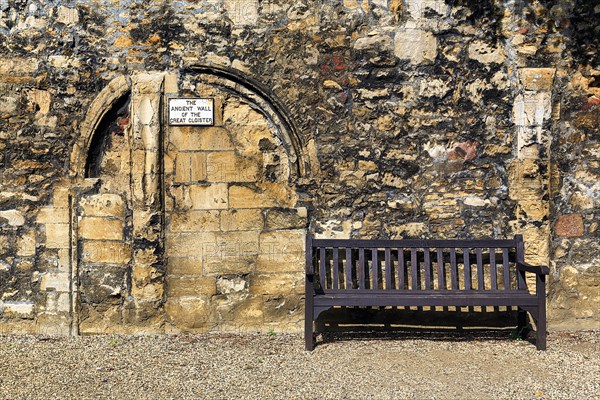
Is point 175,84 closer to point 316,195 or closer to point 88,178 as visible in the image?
point 88,178

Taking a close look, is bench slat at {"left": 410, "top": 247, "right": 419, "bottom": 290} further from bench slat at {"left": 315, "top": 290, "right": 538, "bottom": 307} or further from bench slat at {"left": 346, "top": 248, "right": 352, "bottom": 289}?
bench slat at {"left": 346, "top": 248, "right": 352, "bottom": 289}

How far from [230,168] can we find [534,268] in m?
2.68

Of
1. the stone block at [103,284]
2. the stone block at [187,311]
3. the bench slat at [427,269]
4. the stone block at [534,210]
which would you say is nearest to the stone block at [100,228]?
the stone block at [103,284]

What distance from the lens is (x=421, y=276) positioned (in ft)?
16.6

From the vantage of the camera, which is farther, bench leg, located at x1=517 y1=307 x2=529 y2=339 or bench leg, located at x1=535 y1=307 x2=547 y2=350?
bench leg, located at x1=517 y1=307 x2=529 y2=339

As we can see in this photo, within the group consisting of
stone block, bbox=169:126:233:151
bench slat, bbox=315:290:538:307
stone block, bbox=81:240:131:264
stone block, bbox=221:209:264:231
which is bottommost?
bench slat, bbox=315:290:538:307

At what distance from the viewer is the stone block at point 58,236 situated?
16.5 ft

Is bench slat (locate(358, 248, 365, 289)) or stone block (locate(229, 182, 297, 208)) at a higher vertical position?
stone block (locate(229, 182, 297, 208))

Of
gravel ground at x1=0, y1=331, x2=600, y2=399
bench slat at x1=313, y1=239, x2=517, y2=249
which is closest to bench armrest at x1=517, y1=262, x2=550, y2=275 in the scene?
bench slat at x1=313, y1=239, x2=517, y2=249

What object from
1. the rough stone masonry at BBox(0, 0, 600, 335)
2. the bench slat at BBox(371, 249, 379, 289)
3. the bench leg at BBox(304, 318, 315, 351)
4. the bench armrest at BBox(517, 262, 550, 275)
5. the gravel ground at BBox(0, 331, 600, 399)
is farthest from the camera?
the rough stone masonry at BBox(0, 0, 600, 335)

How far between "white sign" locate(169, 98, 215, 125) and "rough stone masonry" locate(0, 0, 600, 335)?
0.21ft

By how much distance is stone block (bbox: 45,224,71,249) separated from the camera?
504 centimetres

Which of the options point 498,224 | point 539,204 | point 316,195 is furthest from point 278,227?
point 539,204

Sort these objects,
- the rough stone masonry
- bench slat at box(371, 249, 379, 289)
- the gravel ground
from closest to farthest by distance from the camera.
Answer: the gravel ground, bench slat at box(371, 249, 379, 289), the rough stone masonry
